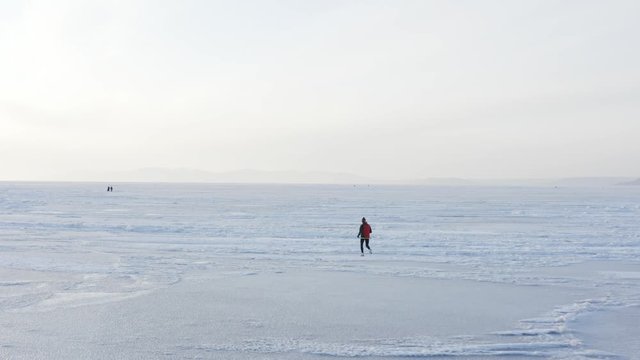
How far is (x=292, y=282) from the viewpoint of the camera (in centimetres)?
1289

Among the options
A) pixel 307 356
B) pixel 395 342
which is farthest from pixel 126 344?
pixel 395 342

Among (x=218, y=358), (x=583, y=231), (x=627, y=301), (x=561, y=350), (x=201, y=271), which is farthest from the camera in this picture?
(x=583, y=231)

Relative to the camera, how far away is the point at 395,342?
8.12 meters

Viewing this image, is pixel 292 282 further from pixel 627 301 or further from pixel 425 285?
pixel 627 301

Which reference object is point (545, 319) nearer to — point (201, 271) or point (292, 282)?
point (292, 282)

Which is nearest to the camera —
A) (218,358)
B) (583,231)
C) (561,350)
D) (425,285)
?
(218,358)

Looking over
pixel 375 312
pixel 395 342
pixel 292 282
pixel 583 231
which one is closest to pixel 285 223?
pixel 583 231

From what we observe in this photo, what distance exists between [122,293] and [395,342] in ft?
19.7

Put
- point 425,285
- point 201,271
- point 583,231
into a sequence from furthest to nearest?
point 583,231
point 201,271
point 425,285

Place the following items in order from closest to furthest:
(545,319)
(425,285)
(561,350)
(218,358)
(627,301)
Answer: (218,358) < (561,350) < (545,319) < (627,301) < (425,285)

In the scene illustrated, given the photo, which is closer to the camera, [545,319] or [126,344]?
[126,344]

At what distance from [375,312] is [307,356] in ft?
9.09

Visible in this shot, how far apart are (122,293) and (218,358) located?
4913mm

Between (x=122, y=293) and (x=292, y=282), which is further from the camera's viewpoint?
(x=292, y=282)
